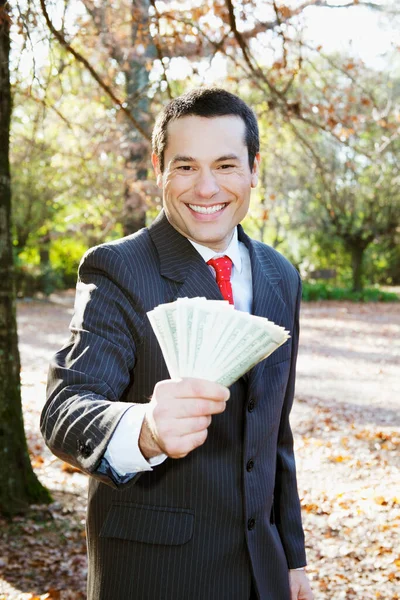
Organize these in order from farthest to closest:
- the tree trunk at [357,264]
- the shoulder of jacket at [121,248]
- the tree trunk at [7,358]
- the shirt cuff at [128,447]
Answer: the tree trunk at [357,264] < the tree trunk at [7,358] < the shoulder of jacket at [121,248] < the shirt cuff at [128,447]

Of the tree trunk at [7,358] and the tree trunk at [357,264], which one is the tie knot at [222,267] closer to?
the tree trunk at [7,358]

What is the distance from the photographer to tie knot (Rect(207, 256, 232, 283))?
2.46 m

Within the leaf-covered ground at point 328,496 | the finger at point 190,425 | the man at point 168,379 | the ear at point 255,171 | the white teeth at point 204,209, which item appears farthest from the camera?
the leaf-covered ground at point 328,496

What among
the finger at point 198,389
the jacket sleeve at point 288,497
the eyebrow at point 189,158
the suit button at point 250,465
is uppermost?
the eyebrow at point 189,158

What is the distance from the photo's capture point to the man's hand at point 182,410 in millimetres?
1575

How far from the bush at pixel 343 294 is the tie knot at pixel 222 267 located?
26834 mm

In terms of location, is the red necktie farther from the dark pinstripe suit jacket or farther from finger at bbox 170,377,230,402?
finger at bbox 170,377,230,402

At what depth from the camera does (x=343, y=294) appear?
2958cm

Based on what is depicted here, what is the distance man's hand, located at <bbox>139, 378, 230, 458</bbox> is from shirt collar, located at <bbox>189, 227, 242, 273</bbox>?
0.95 meters

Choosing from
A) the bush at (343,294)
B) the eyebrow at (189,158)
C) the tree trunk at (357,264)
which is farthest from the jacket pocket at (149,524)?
the tree trunk at (357,264)

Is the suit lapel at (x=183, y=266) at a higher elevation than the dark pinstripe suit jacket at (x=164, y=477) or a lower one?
higher

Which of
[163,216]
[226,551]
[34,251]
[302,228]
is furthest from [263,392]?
[34,251]

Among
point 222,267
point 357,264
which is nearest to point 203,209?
point 222,267

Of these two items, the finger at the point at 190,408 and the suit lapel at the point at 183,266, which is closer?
the finger at the point at 190,408
